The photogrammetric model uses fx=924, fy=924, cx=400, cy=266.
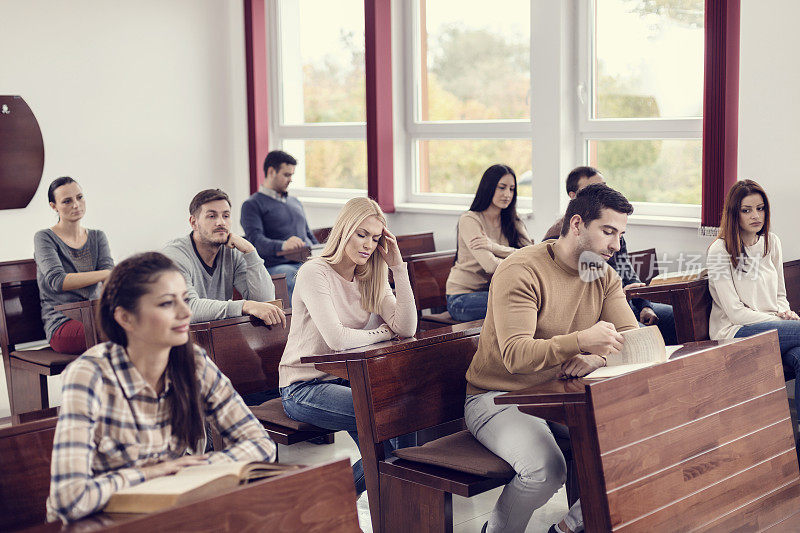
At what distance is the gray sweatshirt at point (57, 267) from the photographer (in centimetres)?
437

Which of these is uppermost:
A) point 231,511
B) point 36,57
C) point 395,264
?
point 36,57

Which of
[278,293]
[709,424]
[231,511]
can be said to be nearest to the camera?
[231,511]

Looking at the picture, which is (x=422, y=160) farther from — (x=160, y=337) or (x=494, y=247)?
(x=160, y=337)

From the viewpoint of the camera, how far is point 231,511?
1.65 meters

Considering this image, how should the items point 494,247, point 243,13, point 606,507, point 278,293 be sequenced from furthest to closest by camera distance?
1. point 243,13
2. point 494,247
3. point 278,293
4. point 606,507

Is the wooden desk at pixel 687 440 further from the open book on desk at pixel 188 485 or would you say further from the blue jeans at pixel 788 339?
the blue jeans at pixel 788 339

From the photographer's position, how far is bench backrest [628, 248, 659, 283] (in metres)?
4.94

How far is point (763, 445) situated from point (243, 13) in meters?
5.99

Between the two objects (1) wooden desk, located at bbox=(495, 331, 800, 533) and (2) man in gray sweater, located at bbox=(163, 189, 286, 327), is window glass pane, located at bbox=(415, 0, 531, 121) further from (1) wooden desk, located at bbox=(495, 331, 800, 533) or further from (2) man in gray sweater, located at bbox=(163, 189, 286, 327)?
(1) wooden desk, located at bbox=(495, 331, 800, 533)

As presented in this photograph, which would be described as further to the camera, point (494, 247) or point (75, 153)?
point (75, 153)

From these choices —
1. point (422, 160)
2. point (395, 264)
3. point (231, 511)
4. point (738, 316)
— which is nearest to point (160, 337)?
point (231, 511)

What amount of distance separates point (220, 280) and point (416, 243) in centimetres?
245

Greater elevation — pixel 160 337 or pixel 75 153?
pixel 75 153

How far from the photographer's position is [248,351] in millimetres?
3268
